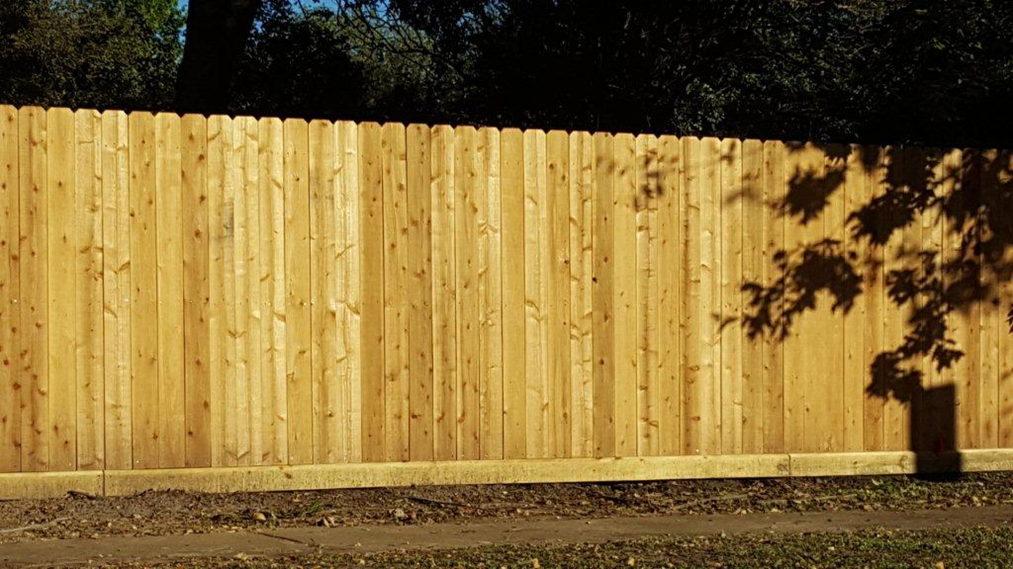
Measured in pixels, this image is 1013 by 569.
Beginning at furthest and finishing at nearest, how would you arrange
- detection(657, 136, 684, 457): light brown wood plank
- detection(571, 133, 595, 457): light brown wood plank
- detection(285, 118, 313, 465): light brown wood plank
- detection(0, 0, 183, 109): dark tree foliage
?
detection(0, 0, 183, 109): dark tree foliage, detection(657, 136, 684, 457): light brown wood plank, detection(571, 133, 595, 457): light brown wood plank, detection(285, 118, 313, 465): light brown wood plank

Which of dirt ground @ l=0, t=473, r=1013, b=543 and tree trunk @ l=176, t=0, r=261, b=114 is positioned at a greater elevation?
tree trunk @ l=176, t=0, r=261, b=114

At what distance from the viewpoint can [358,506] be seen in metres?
6.87

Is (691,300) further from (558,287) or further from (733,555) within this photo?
(733,555)

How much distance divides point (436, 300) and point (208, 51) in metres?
3.83

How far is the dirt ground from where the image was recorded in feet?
20.8

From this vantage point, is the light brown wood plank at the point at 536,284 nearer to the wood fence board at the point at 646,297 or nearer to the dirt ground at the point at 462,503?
the dirt ground at the point at 462,503

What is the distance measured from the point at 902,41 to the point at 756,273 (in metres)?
3.09

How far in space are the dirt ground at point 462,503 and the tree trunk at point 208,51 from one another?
401 centimetres

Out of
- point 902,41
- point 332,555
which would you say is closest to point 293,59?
point 902,41

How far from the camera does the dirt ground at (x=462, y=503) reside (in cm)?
635

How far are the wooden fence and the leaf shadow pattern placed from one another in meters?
0.03

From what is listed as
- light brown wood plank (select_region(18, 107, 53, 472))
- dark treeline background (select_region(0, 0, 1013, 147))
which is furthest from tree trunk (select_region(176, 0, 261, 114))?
light brown wood plank (select_region(18, 107, 53, 472))

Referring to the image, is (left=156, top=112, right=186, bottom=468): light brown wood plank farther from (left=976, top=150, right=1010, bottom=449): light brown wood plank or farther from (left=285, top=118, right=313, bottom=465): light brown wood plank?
(left=976, top=150, right=1010, bottom=449): light brown wood plank

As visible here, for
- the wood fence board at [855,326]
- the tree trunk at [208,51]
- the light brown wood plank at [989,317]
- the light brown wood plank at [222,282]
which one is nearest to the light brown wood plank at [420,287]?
the light brown wood plank at [222,282]
